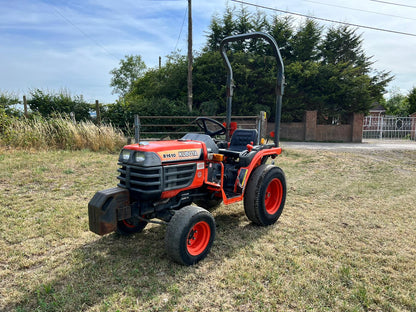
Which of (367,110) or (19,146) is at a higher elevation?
(367,110)

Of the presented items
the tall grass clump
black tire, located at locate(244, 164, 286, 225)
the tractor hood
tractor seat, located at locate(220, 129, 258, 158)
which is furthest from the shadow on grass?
the tall grass clump

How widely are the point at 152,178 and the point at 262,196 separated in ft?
4.98

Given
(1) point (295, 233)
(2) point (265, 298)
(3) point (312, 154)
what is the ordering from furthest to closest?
(3) point (312, 154) → (1) point (295, 233) → (2) point (265, 298)

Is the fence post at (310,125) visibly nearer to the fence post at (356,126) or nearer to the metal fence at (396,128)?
the fence post at (356,126)

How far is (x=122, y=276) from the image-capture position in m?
2.64

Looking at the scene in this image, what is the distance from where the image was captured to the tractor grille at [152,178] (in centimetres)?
282

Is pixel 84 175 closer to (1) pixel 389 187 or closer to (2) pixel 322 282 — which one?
(2) pixel 322 282

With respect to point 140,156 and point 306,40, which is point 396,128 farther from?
point 140,156

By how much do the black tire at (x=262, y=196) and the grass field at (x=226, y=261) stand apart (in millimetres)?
161

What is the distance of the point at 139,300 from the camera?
2.33 m

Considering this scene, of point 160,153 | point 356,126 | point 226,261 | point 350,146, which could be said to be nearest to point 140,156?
point 160,153

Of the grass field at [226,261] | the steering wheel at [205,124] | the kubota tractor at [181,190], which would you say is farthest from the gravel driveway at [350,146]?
the kubota tractor at [181,190]

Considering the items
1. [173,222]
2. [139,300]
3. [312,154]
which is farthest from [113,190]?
[312,154]

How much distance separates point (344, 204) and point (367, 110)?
1558 centimetres
